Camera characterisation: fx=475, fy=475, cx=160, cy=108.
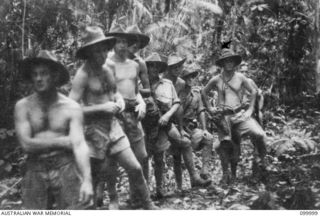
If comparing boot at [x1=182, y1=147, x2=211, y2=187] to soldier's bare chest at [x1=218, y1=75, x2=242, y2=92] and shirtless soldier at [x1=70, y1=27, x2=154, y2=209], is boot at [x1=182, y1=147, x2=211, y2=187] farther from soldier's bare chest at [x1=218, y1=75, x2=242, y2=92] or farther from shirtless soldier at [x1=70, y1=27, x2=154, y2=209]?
shirtless soldier at [x1=70, y1=27, x2=154, y2=209]

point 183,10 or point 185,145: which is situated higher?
point 183,10

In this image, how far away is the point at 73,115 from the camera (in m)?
4.23

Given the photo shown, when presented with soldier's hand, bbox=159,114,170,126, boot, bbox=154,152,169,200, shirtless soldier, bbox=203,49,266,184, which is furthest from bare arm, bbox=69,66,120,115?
shirtless soldier, bbox=203,49,266,184

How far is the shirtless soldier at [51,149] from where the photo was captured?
4.19m

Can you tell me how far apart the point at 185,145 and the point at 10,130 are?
2492 millimetres

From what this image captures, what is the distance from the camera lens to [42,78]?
14.1ft

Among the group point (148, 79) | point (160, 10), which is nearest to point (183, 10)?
point (160, 10)

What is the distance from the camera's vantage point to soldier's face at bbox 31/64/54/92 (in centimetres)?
430

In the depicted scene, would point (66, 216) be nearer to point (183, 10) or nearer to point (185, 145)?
point (185, 145)

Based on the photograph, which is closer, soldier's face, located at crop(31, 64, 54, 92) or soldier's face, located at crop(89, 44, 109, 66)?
soldier's face, located at crop(31, 64, 54, 92)

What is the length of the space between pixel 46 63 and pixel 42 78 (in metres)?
0.15

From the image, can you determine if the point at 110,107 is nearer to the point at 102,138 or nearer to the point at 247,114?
the point at 102,138

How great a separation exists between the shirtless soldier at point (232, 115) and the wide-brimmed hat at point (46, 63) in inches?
136

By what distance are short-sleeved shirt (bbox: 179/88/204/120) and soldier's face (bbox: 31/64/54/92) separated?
3.23m
